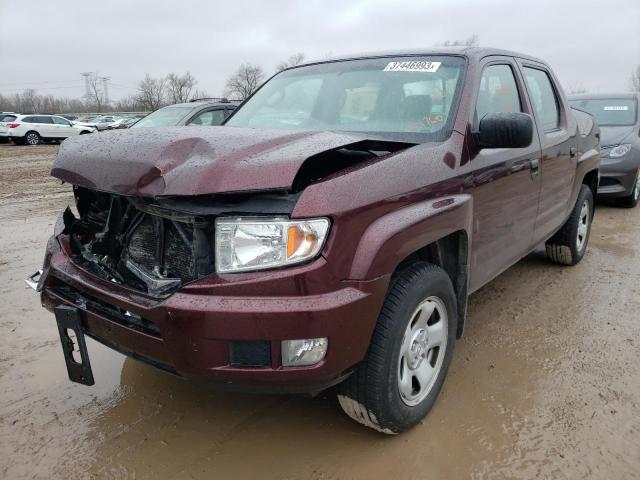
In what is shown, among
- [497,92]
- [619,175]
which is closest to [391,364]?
[497,92]

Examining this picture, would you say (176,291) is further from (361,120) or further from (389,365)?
(361,120)

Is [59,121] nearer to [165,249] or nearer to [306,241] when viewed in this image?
[165,249]

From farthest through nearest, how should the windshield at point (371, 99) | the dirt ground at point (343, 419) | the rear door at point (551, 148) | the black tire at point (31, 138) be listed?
the black tire at point (31, 138) → the rear door at point (551, 148) → the windshield at point (371, 99) → the dirt ground at point (343, 419)

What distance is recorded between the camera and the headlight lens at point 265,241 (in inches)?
72.1

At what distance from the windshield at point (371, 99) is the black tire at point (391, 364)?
782 mm

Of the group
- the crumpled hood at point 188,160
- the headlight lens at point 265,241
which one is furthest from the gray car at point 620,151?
the headlight lens at point 265,241

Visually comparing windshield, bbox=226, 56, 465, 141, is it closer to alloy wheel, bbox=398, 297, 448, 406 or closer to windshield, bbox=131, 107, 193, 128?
alloy wheel, bbox=398, 297, 448, 406

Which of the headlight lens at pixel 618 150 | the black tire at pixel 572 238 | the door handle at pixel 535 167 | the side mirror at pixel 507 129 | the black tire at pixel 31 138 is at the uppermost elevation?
the side mirror at pixel 507 129

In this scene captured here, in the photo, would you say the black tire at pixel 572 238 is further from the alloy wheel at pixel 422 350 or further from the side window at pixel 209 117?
the side window at pixel 209 117

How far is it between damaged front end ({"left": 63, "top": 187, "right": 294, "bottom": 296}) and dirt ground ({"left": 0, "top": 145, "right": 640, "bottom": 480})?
0.79 m

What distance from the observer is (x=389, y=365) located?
2084 millimetres

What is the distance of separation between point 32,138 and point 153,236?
80.8ft

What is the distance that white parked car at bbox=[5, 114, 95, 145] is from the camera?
2244 cm

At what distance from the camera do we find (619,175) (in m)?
7.13
